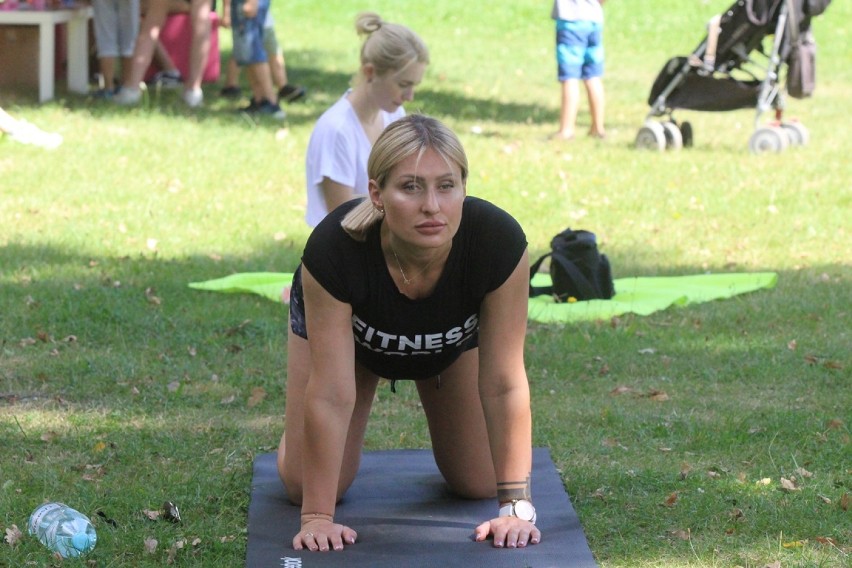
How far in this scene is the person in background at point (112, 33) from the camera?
12.5 metres

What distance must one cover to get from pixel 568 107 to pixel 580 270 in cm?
459

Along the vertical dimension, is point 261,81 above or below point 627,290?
above

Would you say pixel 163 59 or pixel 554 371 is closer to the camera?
pixel 554 371

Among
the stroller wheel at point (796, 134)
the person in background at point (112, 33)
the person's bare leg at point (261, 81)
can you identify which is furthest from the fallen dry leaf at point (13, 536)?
the person in background at point (112, 33)

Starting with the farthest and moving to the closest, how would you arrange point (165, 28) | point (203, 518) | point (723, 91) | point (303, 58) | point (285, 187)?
point (303, 58) → point (165, 28) → point (723, 91) → point (285, 187) → point (203, 518)

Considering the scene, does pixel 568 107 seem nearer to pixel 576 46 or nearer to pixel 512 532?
pixel 576 46

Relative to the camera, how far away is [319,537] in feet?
12.8

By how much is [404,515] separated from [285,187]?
533 centimetres

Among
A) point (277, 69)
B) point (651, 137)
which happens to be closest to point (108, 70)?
point (277, 69)

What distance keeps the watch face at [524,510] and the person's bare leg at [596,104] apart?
782 cm

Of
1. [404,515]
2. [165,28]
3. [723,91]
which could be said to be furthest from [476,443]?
[165,28]

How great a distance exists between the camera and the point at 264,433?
16.7ft

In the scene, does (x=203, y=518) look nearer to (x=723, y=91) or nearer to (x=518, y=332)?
(x=518, y=332)

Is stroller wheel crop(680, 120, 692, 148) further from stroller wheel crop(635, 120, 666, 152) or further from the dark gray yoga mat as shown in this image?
the dark gray yoga mat
